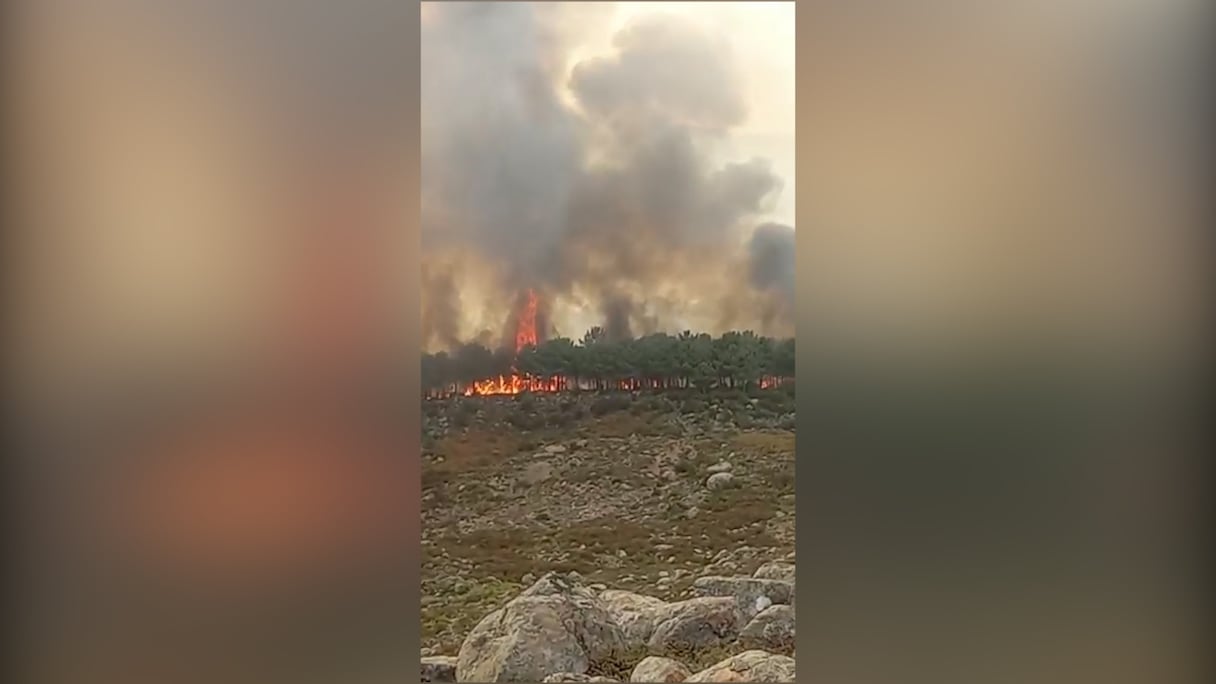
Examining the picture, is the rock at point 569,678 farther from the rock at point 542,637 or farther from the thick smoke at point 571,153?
the thick smoke at point 571,153

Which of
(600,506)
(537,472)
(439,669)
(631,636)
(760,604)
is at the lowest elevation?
(439,669)

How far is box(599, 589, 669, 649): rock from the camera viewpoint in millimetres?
4215

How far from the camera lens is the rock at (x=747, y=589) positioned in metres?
4.23

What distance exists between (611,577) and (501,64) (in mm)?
2163

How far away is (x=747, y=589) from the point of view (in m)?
4.26

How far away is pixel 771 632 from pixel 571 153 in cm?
209

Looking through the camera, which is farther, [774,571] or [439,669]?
[774,571]
